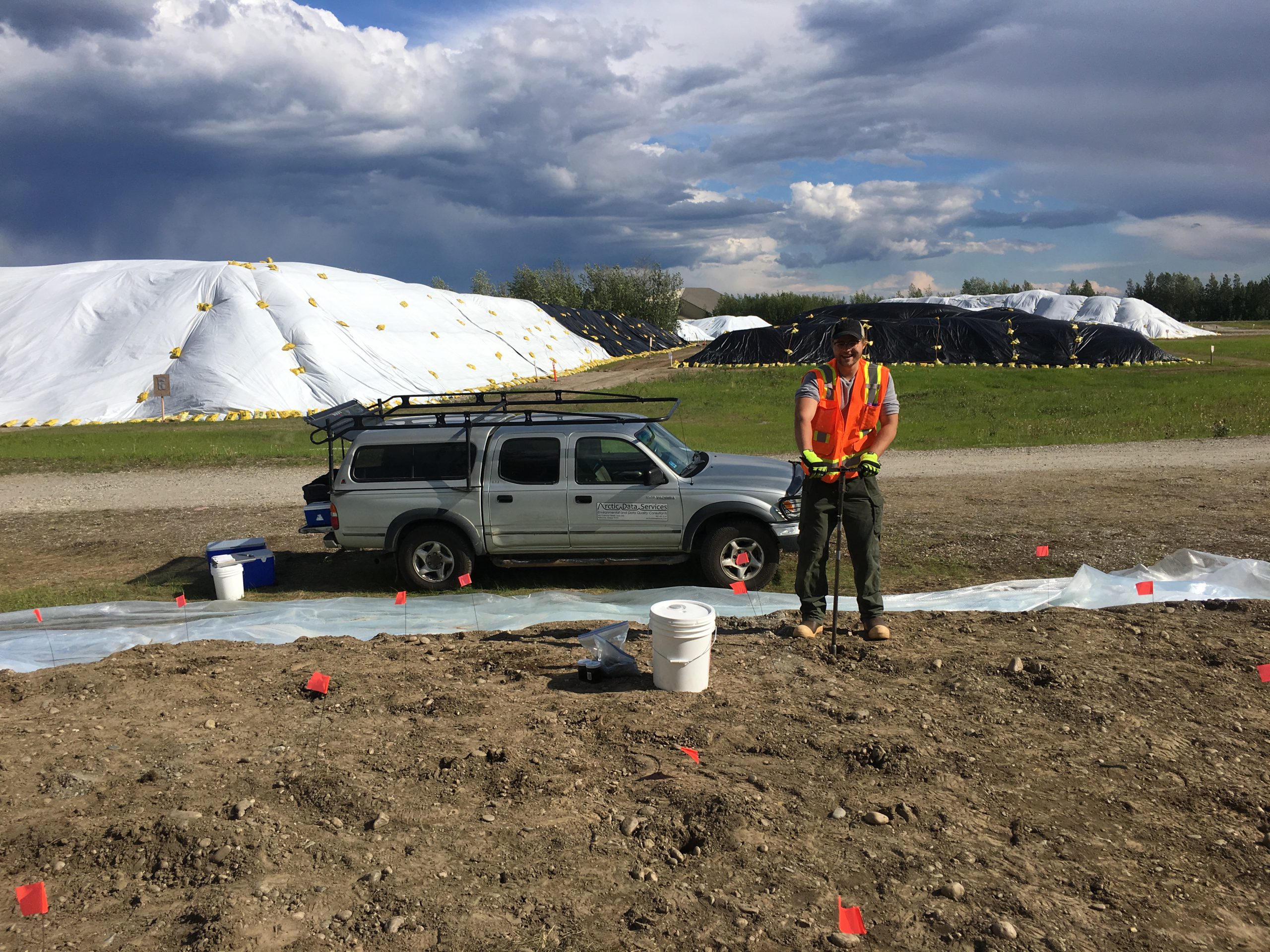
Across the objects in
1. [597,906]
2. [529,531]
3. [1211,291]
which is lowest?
[597,906]

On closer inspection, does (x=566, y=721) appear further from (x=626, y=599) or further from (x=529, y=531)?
(x=529, y=531)

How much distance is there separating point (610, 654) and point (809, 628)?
1.59 metres

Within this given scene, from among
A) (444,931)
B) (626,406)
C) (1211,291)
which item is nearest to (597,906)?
(444,931)

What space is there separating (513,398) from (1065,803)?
111 feet

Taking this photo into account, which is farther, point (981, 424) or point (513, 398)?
point (513, 398)

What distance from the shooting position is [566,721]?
5230mm

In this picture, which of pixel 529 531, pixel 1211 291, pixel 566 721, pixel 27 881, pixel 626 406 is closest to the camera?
pixel 27 881

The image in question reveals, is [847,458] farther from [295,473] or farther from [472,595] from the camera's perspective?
[295,473]

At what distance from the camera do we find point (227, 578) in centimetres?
898

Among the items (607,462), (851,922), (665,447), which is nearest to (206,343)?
(607,462)

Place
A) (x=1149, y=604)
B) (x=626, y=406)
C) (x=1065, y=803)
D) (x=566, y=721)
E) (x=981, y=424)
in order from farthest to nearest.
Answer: (x=626, y=406), (x=981, y=424), (x=1149, y=604), (x=566, y=721), (x=1065, y=803)

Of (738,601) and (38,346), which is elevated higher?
(38,346)

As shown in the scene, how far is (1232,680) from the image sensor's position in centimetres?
554

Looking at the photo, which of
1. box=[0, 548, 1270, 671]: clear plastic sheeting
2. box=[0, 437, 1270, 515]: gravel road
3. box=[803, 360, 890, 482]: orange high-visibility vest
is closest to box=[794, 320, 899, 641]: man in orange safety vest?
box=[803, 360, 890, 482]: orange high-visibility vest
